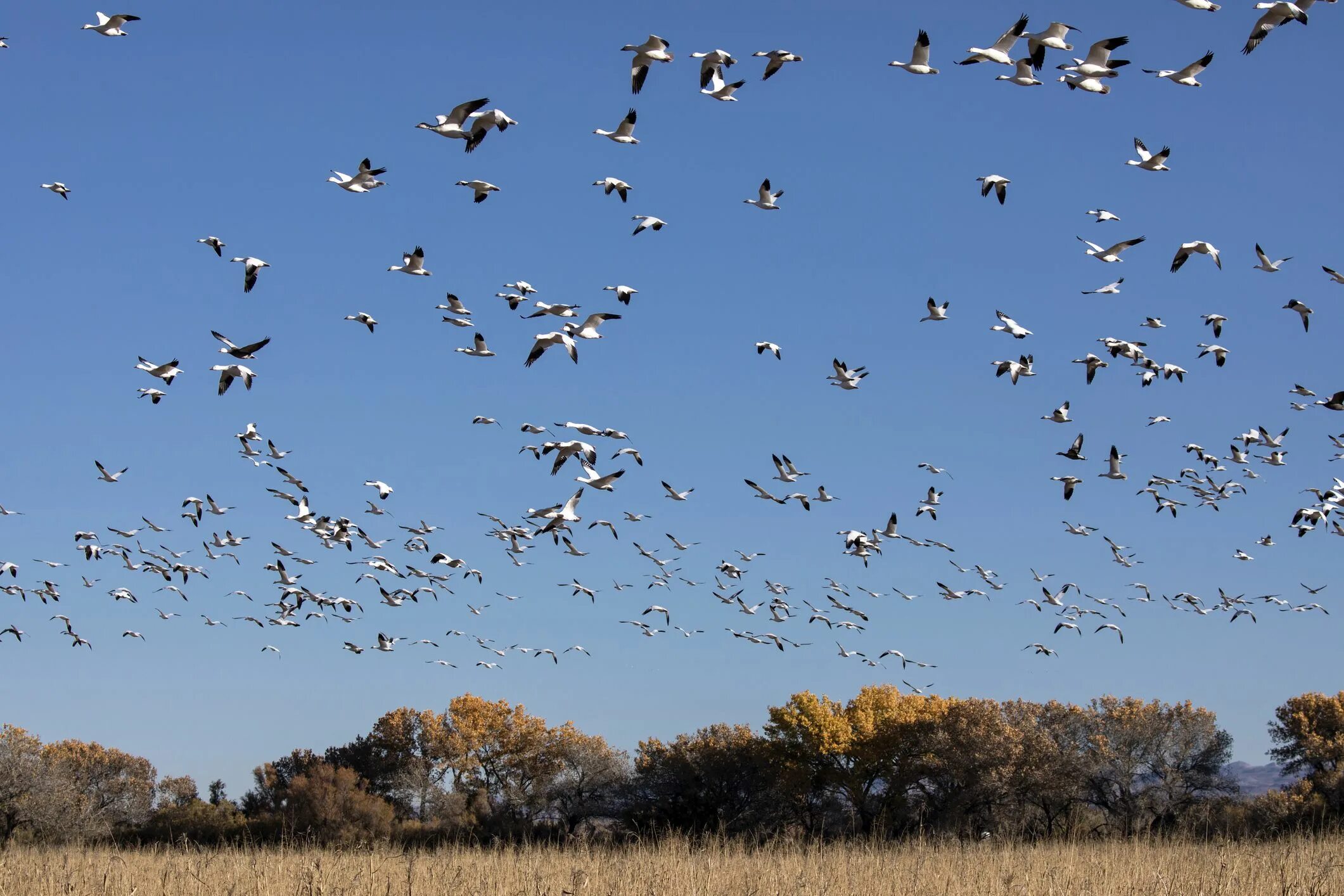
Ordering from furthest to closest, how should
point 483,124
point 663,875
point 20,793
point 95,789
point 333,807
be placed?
1. point 95,789
2. point 333,807
3. point 20,793
4. point 483,124
5. point 663,875

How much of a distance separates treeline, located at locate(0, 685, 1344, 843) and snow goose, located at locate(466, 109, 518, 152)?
93.2 ft

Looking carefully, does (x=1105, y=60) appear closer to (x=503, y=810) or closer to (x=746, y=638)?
(x=746, y=638)

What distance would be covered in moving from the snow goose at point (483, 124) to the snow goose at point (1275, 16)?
12303 millimetres

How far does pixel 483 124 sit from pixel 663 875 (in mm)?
12885

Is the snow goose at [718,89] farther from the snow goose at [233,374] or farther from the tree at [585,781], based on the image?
the tree at [585,781]

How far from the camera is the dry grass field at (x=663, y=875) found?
16438 mm

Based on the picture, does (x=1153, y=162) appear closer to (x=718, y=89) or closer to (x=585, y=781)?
(x=718, y=89)

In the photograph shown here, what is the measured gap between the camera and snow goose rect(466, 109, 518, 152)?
22.5m

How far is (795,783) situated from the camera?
2404 inches

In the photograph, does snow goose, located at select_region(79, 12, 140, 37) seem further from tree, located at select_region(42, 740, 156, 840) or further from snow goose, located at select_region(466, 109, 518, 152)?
tree, located at select_region(42, 740, 156, 840)

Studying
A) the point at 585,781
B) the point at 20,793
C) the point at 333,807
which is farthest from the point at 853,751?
the point at 20,793

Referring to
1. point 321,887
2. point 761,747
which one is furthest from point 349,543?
point 761,747

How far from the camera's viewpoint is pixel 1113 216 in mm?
30188

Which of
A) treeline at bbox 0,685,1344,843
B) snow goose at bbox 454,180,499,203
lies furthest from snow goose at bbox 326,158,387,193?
treeline at bbox 0,685,1344,843
